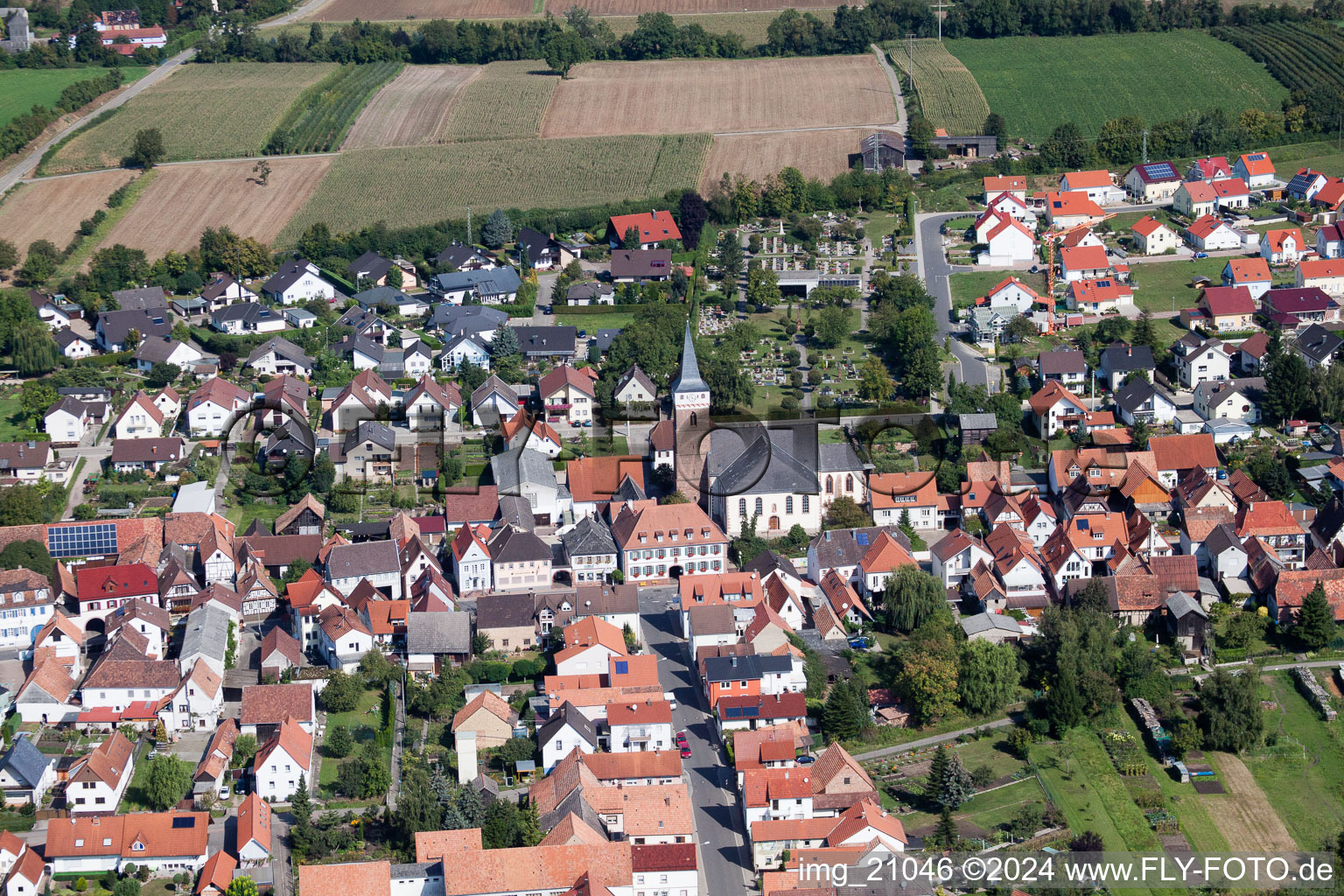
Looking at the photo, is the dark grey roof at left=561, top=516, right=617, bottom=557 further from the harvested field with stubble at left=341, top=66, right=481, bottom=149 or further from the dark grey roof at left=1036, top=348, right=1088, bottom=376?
the harvested field with stubble at left=341, top=66, right=481, bottom=149

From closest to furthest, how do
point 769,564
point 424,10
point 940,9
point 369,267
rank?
point 769,564 → point 369,267 → point 940,9 → point 424,10

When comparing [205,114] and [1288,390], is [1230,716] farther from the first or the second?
[205,114]

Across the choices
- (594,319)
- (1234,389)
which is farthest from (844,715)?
(594,319)

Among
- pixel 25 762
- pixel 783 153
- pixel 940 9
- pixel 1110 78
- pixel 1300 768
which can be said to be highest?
pixel 940 9

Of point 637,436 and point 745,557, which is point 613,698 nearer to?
point 745,557

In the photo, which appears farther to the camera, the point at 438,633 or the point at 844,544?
the point at 844,544

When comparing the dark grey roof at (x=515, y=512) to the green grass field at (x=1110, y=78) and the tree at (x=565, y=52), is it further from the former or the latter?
the tree at (x=565, y=52)

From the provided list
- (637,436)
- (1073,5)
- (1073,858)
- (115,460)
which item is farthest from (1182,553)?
(1073,5)
